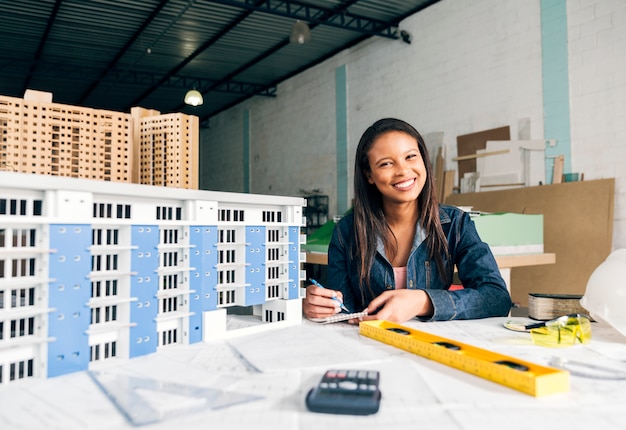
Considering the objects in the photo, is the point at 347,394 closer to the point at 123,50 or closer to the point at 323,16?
the point at 323,16

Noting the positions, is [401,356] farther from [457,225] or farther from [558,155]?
[558,155]

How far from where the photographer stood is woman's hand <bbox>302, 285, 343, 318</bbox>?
1441 mm

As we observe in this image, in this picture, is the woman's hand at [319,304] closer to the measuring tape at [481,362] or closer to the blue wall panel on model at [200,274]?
the measuring tape at [481,362]

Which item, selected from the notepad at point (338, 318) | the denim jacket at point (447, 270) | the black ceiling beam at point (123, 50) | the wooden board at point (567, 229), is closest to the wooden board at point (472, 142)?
the wooden board at point (567, 229)

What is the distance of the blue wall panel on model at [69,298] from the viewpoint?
2.90 ft

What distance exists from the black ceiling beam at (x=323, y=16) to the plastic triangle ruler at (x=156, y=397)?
496 centimetres

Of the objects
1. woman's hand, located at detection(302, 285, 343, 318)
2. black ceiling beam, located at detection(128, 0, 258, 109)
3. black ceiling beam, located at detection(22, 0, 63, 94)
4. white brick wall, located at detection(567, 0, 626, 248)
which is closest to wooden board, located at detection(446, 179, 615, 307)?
white brick wall, located at detection(567, 0, 626, 248)

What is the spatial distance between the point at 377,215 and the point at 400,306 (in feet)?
1.94

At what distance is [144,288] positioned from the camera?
1.03m

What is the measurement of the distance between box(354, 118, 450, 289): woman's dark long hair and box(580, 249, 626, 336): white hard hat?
1.97ft

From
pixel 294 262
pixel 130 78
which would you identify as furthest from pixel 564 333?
pixel 130 78

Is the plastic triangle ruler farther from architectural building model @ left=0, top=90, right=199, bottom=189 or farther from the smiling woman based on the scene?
the smiling woman

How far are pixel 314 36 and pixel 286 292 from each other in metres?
5.82

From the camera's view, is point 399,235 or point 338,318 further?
point 399,235
